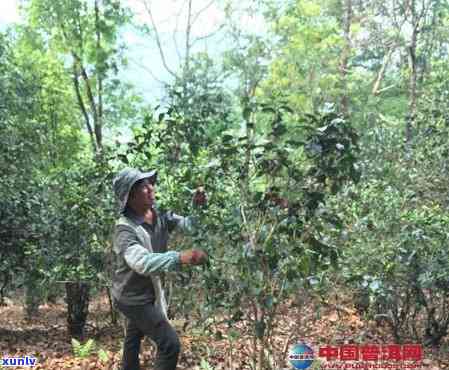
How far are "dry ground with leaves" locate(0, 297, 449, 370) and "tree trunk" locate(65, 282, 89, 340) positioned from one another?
135 mm

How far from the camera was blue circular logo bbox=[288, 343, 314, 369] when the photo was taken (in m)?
4.12

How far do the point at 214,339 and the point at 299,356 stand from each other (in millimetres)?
1598

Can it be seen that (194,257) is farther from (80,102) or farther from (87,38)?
(87,38)

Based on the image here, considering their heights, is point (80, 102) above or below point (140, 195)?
above

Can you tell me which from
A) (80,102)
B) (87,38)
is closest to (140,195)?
(80,102)

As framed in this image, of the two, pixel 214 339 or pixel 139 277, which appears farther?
pixel 214 339

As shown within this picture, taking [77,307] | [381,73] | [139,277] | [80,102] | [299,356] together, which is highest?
[381,73]

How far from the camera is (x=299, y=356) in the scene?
4137 millimetres

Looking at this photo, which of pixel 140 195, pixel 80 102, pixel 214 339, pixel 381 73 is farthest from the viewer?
pixel 381 73

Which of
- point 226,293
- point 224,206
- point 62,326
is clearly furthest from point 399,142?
point 62,326

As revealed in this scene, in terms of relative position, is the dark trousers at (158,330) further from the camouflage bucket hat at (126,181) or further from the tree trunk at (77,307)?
the tree trunk at (77,307)

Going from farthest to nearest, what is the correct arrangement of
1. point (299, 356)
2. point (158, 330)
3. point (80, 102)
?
point (80, 102) < point (299, 356) < point (158, 330)

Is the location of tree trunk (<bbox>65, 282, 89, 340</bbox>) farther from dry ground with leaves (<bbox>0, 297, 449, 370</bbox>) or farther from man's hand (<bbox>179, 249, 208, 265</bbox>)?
man's hand (<bbox>179, 249, 208, 265</bbox>)

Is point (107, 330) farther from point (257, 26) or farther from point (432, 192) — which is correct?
point (257, 26)
